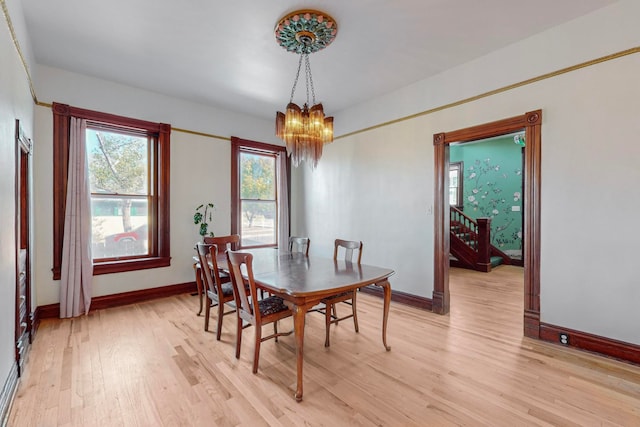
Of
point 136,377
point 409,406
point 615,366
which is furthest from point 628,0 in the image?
point 136,377

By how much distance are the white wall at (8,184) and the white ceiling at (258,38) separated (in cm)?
67

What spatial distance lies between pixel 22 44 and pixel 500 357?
4.98 m

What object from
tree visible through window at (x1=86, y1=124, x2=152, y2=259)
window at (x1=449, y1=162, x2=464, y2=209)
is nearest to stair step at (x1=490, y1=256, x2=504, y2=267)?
window at (x1=449, y1=162, x2=464, y2=209)

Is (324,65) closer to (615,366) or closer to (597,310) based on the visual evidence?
(597,310)

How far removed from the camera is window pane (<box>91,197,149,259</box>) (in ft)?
12.4

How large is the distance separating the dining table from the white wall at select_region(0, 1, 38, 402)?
1.45 m

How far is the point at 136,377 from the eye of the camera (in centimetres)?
220

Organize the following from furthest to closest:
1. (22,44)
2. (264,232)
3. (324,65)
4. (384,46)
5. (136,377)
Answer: (264,232) < (324,65) < (384,46) < (22,44) < (136,377)

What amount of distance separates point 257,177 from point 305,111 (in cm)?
285

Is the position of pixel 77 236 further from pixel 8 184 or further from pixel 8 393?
pixel 8 393

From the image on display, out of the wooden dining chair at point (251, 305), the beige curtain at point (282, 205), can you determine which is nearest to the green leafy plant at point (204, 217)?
the beige curtain at point (282, 205)

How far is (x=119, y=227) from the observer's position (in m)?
3.95

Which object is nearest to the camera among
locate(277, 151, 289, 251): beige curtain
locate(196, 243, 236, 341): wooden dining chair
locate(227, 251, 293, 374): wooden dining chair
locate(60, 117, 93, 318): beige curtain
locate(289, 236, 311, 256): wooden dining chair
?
locate(227, 251, 293, 374): wooden dining chair

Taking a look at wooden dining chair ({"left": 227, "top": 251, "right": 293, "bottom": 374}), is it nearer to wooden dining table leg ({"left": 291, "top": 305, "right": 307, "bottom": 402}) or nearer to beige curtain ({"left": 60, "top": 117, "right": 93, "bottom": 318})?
wooden dining table leg ({"left": 291, "top": 305, "right": 307, "bottom": 402})
